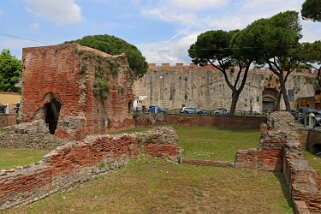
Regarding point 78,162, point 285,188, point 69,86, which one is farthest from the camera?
point 69,86

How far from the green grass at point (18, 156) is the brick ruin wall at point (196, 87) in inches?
1130

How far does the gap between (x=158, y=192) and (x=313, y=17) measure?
722 inches

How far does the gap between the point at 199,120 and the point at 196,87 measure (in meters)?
16.3

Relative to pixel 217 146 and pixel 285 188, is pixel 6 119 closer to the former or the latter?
pixel 217 146

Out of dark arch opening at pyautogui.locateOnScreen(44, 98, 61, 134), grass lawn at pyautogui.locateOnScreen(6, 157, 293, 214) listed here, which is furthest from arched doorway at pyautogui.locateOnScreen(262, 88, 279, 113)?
grass lawn at pyautogui.locateOnScreen(6, 157, 293, 214)

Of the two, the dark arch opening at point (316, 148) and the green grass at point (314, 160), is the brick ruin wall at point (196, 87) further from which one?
the green grass at point (314, 160)

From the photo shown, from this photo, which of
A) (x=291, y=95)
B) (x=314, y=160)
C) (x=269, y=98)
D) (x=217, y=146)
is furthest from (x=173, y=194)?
(x=291, y=95)

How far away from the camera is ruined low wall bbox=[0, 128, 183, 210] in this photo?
6320 mm

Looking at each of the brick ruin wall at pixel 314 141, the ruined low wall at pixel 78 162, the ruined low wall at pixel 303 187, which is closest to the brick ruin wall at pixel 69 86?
the ruined low wall at pixel 78 162

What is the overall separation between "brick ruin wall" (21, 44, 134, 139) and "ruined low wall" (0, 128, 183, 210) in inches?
219

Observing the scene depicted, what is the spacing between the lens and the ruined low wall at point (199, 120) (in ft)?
79.6

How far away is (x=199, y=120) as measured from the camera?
1019 inches

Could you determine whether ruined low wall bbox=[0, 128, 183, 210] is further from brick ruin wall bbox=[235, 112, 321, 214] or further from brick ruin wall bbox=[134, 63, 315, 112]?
brick ruin wall bbox=[134, 63, 315, 112]

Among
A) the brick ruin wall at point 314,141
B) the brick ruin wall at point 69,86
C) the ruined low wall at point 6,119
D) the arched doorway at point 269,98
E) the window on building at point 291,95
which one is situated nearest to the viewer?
the brick ruin wall at point 314,141
